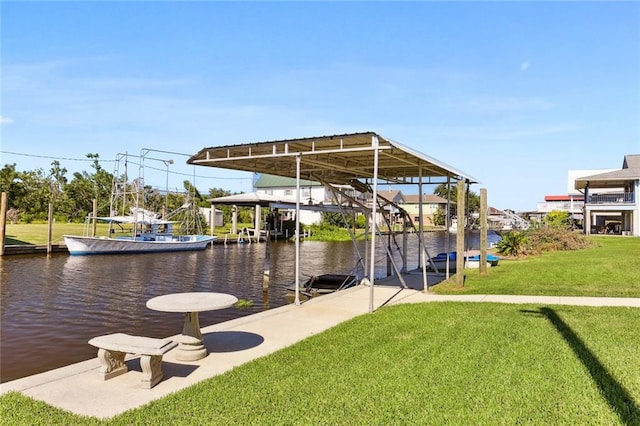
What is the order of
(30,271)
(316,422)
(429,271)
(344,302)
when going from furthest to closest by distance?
(30,271)
(429,271)
(344,302)
(316,422)

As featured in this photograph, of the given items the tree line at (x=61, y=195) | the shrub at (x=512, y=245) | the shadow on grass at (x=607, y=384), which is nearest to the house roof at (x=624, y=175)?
the tree line at (x=61, y=195)

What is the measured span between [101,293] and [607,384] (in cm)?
1616

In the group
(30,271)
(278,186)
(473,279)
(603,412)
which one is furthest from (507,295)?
(278,186)

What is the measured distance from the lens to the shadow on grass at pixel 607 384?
468 cm

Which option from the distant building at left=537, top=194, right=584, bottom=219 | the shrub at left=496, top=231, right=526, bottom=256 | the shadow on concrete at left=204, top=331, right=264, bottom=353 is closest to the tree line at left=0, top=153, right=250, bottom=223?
the shrub at left=496, top=231, right=526, bottom=256

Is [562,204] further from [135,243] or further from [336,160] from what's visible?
[336,160]

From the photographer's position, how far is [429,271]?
18547 millimetres

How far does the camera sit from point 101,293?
17000 mm

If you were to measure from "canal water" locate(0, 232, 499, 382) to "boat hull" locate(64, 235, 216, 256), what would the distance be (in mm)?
1027

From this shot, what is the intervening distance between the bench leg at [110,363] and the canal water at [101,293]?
3296 millimetres

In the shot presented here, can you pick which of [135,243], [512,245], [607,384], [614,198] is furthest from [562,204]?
[607,384]

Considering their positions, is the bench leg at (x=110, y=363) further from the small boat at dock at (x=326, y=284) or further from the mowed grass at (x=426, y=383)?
the small boat at dock at (x=326, y=284)

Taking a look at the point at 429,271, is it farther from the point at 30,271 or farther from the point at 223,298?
the point at 30,271

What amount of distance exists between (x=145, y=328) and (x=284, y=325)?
14.9 feet
